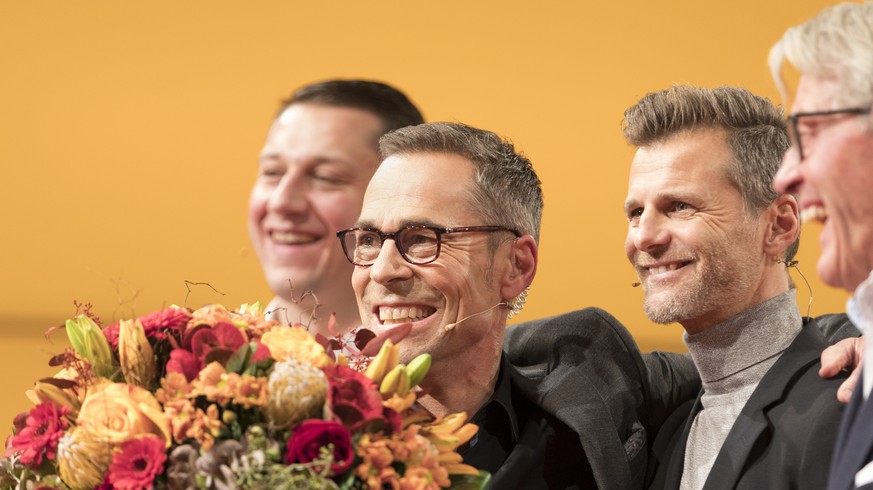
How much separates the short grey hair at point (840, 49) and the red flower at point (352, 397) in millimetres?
744

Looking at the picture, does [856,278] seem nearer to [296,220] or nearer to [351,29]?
[296,220]

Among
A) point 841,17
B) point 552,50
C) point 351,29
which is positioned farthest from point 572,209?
point 841,17

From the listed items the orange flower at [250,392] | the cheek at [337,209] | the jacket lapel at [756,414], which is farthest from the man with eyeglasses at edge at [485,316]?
the orange flower at [250,392]

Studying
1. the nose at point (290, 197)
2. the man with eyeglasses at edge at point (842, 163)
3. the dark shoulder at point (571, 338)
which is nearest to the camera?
the man with eyeglasses at edge at point (842, 163)

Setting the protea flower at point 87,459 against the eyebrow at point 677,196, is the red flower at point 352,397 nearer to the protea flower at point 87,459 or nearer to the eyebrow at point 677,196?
the protea flower at point 87,459

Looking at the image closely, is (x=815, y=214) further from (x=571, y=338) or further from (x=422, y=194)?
(x=571, y=338)

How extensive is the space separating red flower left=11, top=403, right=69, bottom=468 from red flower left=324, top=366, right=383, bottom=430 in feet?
1.35

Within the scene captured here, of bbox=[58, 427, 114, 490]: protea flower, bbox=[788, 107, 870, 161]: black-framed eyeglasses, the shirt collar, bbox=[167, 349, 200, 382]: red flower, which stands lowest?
bbox=[58, 427, 114, 490]: protea flower

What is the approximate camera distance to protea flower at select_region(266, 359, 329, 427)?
5.00 feet

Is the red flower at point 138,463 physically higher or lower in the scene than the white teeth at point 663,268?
lower

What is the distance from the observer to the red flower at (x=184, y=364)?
1.59 meters

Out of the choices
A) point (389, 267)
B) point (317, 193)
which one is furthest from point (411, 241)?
point (317, 193)

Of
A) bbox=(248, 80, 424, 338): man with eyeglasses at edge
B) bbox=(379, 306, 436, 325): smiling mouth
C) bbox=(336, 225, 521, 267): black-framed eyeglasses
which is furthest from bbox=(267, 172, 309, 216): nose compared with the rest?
bbox=(379, 306, 436, 325): smiling mouth

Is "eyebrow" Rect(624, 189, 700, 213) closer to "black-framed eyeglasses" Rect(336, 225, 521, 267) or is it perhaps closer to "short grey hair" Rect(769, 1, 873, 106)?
"black-framed eyeglasses" Rect(336, 225, 521, 267)
